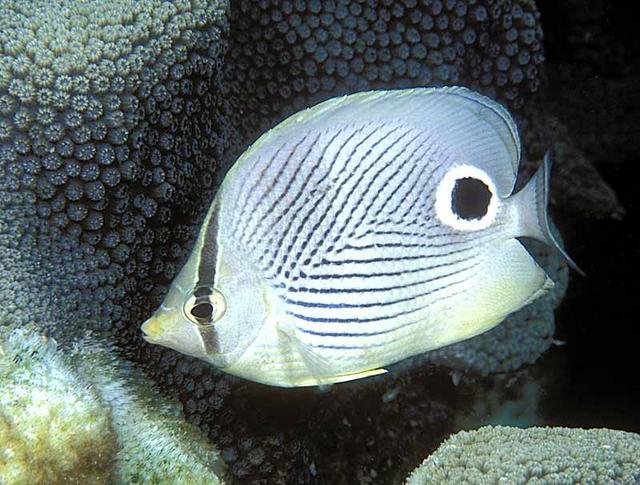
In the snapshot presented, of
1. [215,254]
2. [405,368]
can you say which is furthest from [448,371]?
[215,254]

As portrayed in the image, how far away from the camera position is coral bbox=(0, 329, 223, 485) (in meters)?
1.45

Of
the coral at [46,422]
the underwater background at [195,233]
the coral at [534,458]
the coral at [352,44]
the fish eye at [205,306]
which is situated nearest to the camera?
the fish eye at [205,306]

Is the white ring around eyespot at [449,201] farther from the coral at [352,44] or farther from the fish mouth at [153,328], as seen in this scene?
the coral at [352,44]

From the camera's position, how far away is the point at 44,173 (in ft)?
5.96

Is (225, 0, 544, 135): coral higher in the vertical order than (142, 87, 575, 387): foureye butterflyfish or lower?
higher

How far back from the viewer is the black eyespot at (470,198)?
140 centimetres

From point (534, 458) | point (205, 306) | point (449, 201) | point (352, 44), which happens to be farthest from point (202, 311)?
point (352, 44)

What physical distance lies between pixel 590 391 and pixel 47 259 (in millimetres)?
2531

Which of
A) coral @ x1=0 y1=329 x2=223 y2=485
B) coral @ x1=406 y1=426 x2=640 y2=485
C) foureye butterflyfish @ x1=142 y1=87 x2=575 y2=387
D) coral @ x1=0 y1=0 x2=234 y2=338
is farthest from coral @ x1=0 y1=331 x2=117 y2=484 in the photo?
coral @ x1=406 y1=426 x2=640 y2=485

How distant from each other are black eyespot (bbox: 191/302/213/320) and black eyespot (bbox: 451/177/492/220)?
1.88 feet

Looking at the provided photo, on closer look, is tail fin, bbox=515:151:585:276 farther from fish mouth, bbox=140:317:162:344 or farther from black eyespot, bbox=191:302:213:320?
fish mouth, bbox=140:317:162:344

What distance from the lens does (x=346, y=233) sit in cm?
137

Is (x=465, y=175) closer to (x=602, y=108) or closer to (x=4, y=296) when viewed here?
(x=4, y=296)

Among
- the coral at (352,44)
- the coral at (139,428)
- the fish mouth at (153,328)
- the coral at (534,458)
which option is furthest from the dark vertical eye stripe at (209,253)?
the coral at (352,44)
